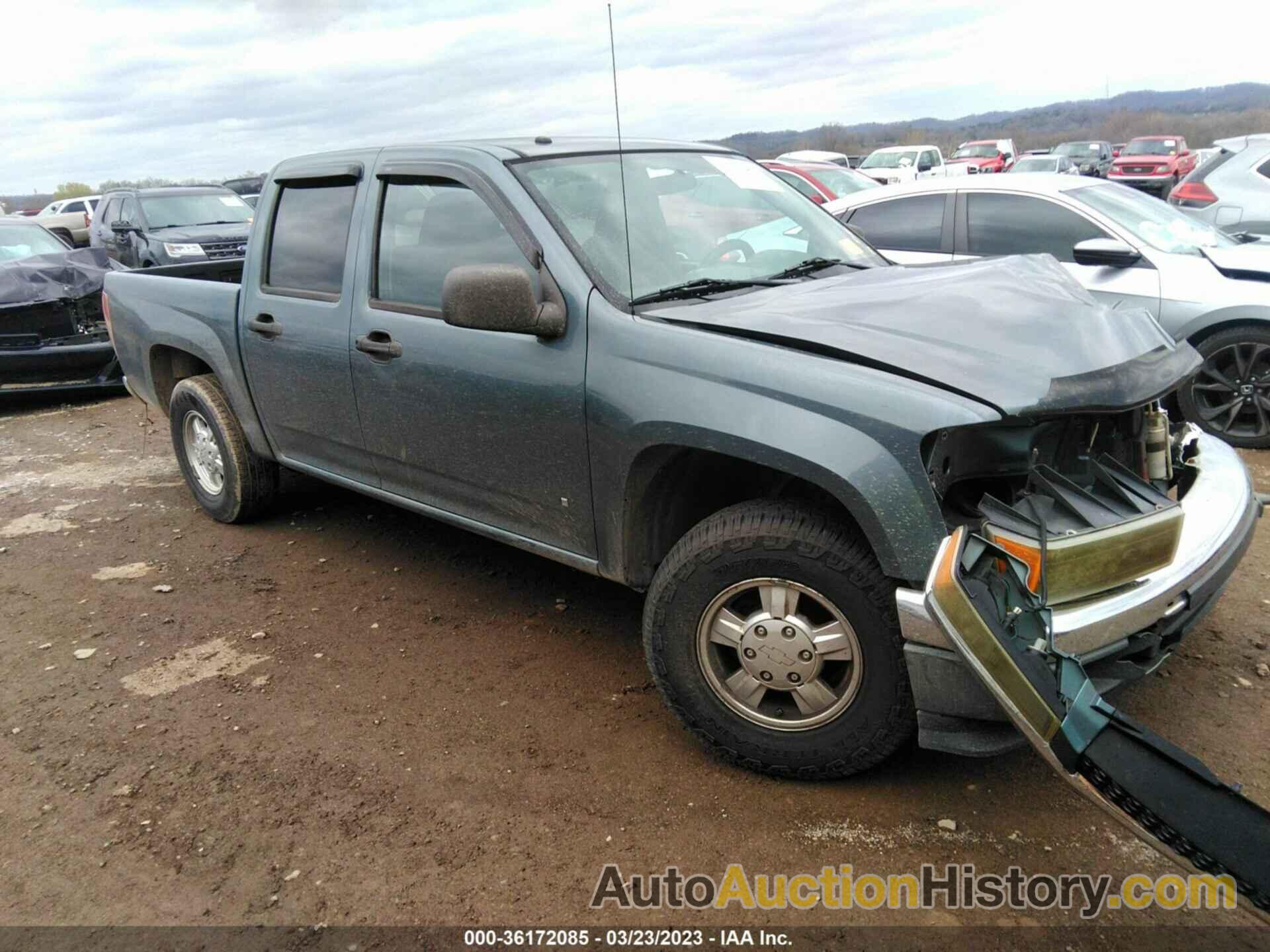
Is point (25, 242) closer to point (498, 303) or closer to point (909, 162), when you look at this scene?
point (498, 303)

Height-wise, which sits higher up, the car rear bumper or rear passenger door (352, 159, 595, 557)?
rear passenger door (352, 159, 595, 557)

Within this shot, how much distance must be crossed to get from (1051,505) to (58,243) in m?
11.1

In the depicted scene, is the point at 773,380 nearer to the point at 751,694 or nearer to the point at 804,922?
the point at 751,694

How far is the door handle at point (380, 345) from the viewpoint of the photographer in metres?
3.73

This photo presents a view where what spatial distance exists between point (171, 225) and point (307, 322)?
36.6 ft

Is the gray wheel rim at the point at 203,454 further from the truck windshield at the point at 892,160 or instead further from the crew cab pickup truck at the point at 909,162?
the truck windshield at the point at 892,160

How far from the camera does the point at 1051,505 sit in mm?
2623

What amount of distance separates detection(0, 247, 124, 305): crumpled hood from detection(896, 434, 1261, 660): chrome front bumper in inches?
Answer: 310

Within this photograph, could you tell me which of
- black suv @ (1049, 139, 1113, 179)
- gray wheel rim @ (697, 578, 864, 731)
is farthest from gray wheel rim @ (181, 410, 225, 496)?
black suv @ (1049, 139, 1113, 179)

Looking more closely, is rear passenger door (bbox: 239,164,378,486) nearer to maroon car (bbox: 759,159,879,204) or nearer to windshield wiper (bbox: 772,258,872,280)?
windshield wiper (bbox: 772,258,872,280)

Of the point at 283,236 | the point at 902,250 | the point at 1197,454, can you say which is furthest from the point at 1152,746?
the point at 902,250

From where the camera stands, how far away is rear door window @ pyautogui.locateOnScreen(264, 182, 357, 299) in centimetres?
410

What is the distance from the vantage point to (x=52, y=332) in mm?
8289

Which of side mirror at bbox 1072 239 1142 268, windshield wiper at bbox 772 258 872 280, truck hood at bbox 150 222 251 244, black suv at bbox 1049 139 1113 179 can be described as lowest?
black suv at bbox 1049 139 1113 179
